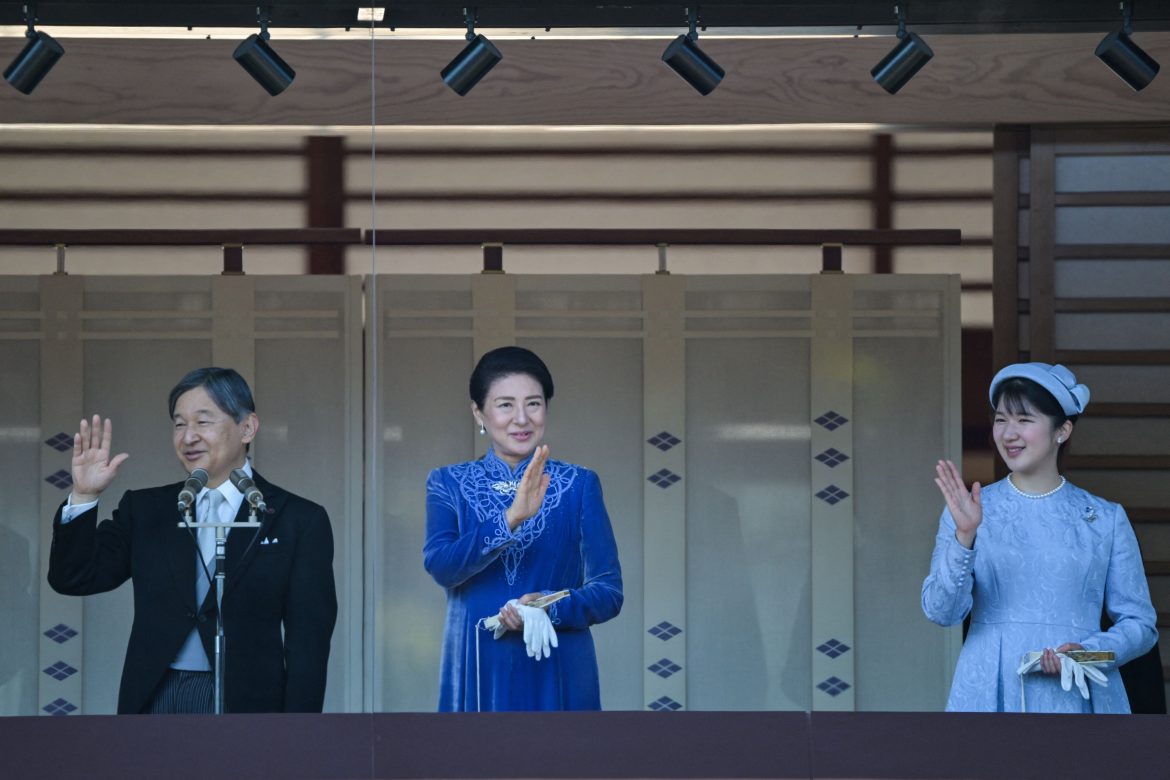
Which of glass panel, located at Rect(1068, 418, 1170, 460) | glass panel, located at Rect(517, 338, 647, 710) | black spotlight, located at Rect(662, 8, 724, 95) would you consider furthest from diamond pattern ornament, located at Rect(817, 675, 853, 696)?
black spotlight, located at Rect(662, 8, 724, 95)

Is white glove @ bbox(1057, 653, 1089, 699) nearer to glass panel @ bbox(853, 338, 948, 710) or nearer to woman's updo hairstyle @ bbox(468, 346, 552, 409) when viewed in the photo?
woman's updo hairstyle @ bbox(468, 346, 552, 409)

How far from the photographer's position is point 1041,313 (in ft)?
16.9

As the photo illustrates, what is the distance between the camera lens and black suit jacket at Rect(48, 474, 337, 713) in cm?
373

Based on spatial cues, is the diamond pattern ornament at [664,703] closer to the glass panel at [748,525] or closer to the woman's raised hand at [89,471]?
the glass panel at [748,525]

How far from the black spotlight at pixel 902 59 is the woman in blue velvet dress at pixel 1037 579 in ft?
2.91

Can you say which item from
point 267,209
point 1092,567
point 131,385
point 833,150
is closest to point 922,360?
point 833,150

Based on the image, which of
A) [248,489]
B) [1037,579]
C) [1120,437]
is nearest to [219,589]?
[248,489]

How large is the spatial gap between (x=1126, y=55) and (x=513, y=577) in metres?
1.97

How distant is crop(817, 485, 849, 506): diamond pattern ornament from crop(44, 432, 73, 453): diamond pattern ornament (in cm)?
243

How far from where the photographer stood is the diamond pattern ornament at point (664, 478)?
5.27 m

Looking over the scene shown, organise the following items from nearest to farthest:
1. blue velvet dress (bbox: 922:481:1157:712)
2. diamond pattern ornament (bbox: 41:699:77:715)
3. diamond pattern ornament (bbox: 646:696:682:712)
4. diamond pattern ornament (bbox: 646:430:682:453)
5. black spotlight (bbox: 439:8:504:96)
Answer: blue velvet dress (bbox: 922:481:1157:712) < black spotlight (bbox: 439:8:504:96) < diamond pattern ornament (bbox: 41:699:77:715) < diamond pattern ornament (bbox: 646:696:682:712) < diamond pattern ornament (bbox: 646:430:682:453)

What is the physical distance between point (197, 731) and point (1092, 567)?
1.96 m

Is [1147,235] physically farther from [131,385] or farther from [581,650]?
[131,385]

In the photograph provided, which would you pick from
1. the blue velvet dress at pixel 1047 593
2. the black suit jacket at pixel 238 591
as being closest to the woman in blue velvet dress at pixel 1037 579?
the blue velvet dress at pixel 1047 593
